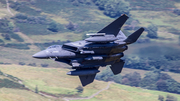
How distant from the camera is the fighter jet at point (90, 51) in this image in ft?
110

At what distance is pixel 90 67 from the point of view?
35844 mm

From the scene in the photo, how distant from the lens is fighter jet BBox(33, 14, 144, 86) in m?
33.4

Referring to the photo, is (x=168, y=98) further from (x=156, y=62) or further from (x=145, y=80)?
(x=156, y=62)

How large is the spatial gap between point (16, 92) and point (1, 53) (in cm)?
4658

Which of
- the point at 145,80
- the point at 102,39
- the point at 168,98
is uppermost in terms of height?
the point at 145,80

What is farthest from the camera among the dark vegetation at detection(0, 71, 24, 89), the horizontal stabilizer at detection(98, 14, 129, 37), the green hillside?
the green hillside

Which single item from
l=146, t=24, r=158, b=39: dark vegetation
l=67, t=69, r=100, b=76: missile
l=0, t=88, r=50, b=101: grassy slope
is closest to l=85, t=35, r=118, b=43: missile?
l=67, t=69, r=100, b=76: missile

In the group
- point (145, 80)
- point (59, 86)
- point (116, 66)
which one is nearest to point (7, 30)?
point (59, 86)

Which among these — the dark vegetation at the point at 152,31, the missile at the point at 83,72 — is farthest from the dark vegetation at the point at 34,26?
the missile at the point at 83,72

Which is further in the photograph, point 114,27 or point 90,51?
point 114,27

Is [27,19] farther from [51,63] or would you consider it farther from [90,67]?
[90,67]

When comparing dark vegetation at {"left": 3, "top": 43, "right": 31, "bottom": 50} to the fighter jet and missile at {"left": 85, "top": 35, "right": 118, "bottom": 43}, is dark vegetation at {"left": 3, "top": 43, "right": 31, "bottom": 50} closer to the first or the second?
the fighter jet

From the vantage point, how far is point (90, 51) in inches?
1335

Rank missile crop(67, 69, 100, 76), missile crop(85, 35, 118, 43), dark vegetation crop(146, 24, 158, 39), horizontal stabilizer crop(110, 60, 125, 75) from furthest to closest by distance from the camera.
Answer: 1. dark vegetation crop(146, 24, 158, 39)
2. horizontal stabilizer crop(110, 60, 125, 75)
3. missile crop(67, 69, 100, 76)
4. missile crop(85, 35, 118, 43)
